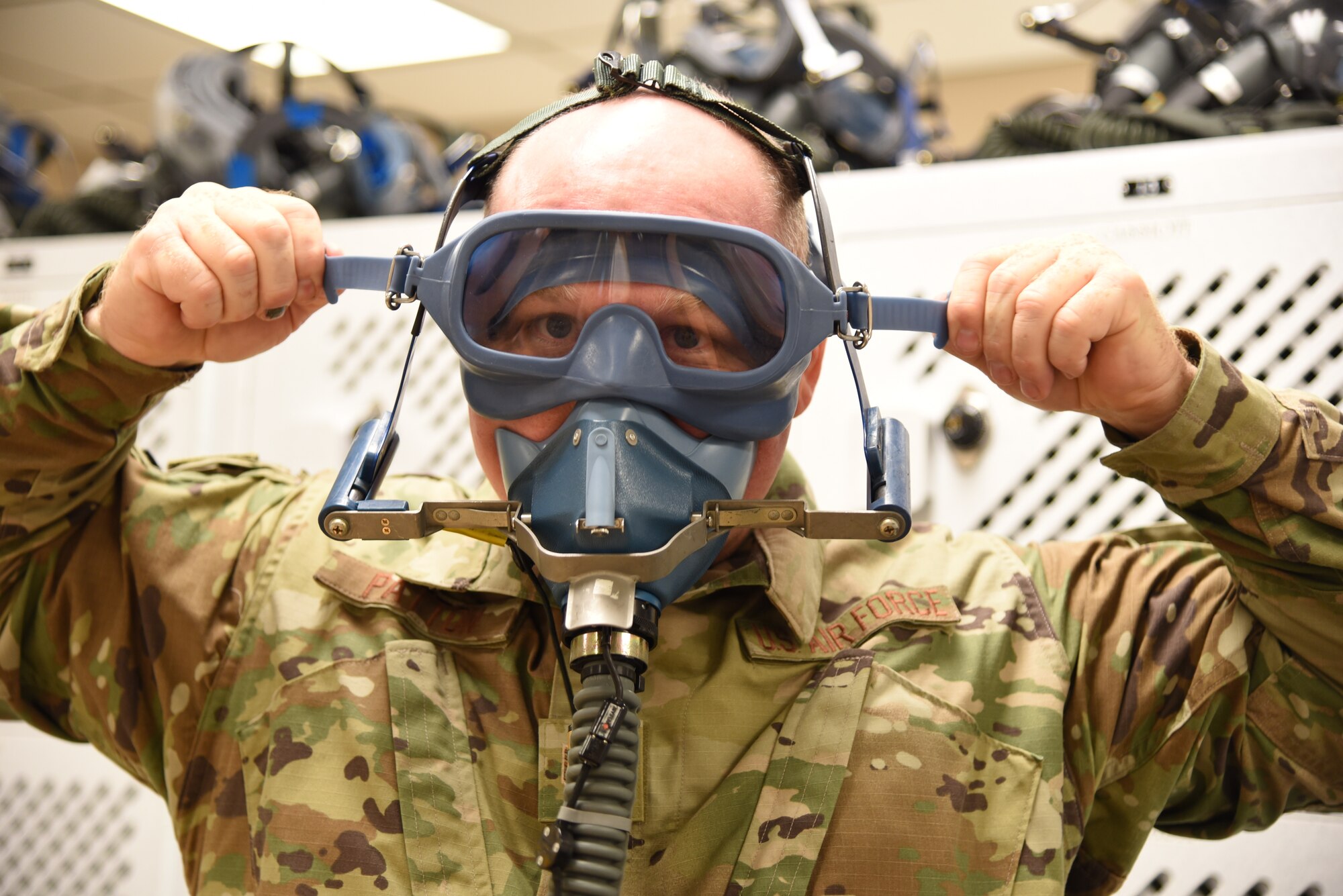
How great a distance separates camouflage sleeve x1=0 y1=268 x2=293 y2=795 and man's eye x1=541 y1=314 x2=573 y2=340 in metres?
0.33

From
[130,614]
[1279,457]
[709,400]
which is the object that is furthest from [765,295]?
[130,614]

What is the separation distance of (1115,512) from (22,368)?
1.18m

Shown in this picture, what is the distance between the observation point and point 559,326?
1.03 metres

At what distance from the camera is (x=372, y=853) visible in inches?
41.1

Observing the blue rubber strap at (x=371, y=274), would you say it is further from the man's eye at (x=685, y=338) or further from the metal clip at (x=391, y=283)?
the man's eye at (x=685, y=338)

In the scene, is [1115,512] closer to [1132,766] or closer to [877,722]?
[1132,766]

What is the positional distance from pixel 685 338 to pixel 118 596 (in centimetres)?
60

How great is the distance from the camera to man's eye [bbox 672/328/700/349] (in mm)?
1023

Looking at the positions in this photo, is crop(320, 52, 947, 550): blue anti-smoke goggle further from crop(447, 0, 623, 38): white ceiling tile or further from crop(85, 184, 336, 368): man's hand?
crop(447, 0, 623, 38): white ceiling tile

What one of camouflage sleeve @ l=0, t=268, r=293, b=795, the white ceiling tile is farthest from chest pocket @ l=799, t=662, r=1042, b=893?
the white ceiling tile

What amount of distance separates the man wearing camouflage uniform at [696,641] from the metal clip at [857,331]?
7 centimetres

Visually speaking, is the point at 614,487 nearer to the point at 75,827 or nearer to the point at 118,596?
the point at 118,596

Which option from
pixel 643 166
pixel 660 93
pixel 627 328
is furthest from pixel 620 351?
pixel 660 93

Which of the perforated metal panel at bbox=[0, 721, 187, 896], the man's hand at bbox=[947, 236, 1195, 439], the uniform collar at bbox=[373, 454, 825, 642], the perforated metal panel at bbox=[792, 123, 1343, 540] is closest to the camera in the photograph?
the man's hand at bbox=[947, 236, 1195, 439]
